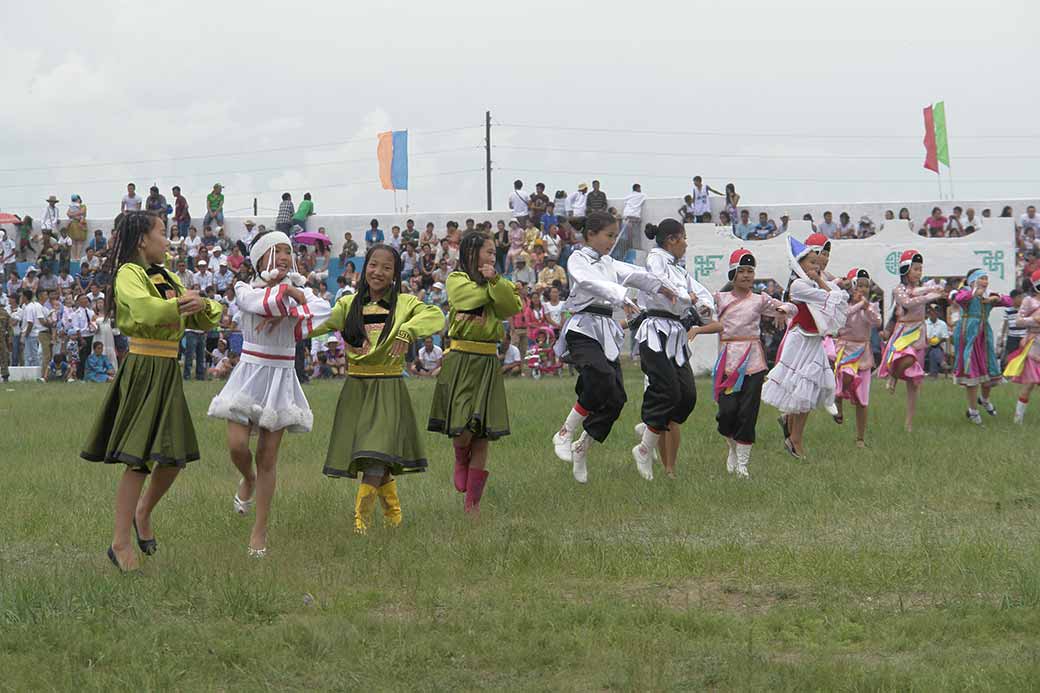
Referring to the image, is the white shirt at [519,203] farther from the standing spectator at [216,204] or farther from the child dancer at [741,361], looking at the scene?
the child dancer at [741,361]

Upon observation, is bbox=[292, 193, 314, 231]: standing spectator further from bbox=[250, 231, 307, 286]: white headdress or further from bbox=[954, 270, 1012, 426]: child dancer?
bbox=[250, 231, 307, 286]: white headdress

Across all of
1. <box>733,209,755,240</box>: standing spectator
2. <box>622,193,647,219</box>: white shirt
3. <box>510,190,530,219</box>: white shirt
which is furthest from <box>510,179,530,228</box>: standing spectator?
<box>733,209,755,240</box>: standing spectator

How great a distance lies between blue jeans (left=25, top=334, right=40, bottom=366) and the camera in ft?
96.1

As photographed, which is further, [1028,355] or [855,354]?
[1028,355]

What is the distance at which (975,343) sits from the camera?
52.7ft

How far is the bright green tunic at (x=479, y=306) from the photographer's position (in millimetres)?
9500

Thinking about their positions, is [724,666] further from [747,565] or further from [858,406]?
[858,406]

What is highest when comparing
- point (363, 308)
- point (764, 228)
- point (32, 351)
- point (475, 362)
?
point (764, 228)

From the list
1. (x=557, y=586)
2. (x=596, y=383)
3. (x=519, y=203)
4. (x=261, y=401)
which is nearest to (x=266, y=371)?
(x=261, y=401)

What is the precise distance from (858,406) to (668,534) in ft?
19.0

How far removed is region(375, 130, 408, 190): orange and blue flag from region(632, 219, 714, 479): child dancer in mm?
25766

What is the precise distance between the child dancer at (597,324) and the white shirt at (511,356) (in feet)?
49.8

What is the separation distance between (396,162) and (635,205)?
323 inches

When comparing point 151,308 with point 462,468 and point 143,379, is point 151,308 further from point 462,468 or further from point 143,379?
point 462,468
